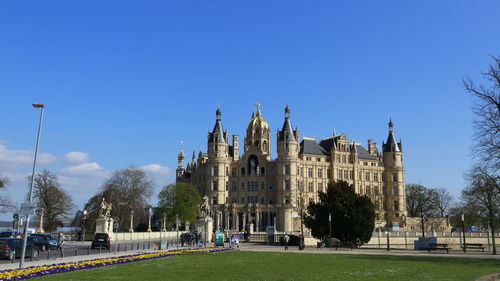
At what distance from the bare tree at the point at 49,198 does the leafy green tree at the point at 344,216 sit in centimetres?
4723

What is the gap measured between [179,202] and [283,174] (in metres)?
23.5

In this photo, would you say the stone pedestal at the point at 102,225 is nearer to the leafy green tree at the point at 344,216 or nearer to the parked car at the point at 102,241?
the parked car at the point at 102,241

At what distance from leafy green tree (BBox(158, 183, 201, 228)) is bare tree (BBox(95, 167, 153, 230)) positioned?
34.9 feet

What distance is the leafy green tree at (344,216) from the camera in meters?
47.0

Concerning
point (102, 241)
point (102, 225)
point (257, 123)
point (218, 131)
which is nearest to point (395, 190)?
point (257, 123)

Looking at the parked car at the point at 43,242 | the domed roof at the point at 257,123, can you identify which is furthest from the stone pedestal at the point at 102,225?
the domed roof at the point at 257,123

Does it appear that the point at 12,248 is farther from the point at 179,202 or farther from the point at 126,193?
the point at 179,202

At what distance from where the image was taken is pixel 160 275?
18.4 meters

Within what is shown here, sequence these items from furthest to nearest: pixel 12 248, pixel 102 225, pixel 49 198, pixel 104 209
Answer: pixel 49 198
pixel 104 209
pixel 102 225
pixel 12 248

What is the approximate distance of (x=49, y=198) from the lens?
7600 centimetres

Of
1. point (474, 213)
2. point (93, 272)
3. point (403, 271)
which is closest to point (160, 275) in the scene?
→ point (93, 272)

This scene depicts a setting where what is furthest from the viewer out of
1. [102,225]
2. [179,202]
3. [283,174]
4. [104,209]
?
[283,174]

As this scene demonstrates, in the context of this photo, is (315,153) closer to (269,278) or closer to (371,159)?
(371,159)

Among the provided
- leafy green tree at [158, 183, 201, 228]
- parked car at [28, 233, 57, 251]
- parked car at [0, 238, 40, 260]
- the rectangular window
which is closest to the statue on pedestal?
parked car at [28, 233, 57, 251]
